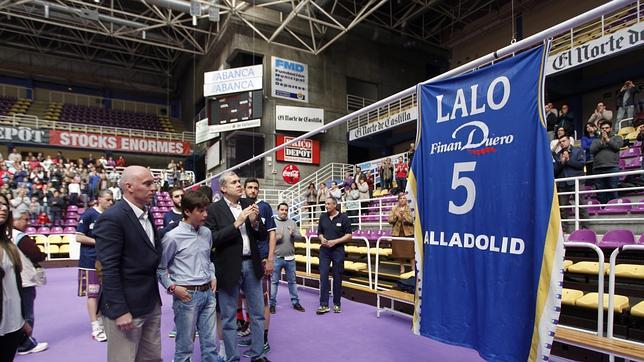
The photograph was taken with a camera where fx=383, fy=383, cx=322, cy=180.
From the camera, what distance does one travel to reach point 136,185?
8.19 ft

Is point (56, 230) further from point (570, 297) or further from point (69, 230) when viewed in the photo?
point (570, 297)

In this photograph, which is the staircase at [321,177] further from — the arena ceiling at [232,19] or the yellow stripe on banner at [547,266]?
the yellow stripe on banner at [547,266]

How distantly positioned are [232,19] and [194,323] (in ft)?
59.3

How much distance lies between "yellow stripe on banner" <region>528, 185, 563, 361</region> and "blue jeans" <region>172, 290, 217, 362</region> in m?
2.31

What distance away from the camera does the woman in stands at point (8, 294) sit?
7.82ft

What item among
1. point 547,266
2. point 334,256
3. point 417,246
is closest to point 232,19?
point 334,256

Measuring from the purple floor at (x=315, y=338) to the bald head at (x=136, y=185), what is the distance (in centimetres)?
221

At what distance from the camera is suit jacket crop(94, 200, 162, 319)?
2268 mm

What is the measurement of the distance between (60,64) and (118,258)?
107 feet

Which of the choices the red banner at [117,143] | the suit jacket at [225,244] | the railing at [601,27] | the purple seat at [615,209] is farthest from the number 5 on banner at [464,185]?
the red banner at [117,143]

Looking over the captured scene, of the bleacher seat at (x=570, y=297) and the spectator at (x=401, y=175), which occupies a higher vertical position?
the spectator at (x=401, y=175)

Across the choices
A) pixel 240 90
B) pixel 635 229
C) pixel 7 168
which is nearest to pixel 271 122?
pixel 240 90

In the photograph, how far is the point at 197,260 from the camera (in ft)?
9.96

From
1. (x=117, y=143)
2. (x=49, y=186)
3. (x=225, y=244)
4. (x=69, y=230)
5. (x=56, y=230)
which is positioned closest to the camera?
(x=225, y=244)
